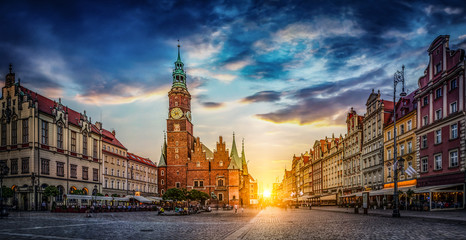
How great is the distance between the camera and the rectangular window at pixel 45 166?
2176 inches

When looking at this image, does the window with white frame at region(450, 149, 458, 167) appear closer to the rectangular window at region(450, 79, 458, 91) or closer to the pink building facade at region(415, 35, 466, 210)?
the pink building facade at region(415, 35, 466, 210)

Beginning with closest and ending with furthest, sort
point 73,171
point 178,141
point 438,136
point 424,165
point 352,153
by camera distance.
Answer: point 438,136, point 424,165, point 73,171, point 352,153, point 178,141

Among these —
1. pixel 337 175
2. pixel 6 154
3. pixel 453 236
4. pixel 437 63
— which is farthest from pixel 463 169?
pixel 6 154

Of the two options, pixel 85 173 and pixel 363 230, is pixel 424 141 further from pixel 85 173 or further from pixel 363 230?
pixel 85 173

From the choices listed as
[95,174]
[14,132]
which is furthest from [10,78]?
[95,174]

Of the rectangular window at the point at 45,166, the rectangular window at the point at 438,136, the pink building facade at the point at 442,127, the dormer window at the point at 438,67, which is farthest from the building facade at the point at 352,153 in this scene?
the rectangular window at the point at 45,166

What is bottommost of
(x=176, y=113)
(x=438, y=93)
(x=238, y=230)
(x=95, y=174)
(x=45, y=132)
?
(x=95, y=174)

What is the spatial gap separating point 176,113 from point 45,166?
54.0m

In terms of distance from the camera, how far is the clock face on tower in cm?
10788

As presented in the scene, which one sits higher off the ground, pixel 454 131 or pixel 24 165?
pixel 454 131

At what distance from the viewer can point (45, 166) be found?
184 ft

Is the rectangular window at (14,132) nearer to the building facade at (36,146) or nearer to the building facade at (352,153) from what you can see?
the building facade at (36,146)

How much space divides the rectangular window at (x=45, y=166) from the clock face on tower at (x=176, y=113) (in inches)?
2079

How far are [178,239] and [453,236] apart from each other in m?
10.7
